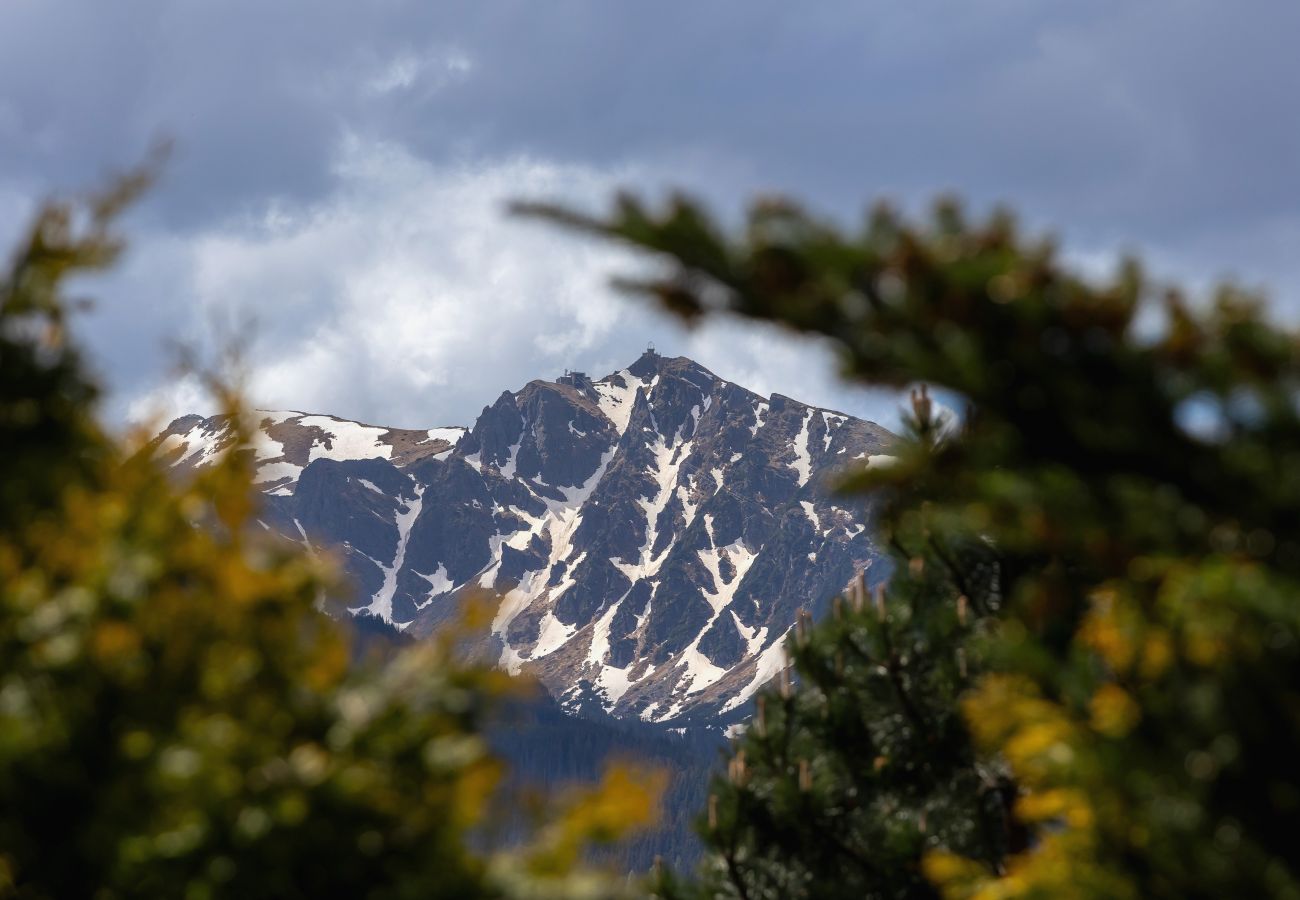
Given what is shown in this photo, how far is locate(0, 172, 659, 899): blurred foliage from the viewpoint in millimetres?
4133

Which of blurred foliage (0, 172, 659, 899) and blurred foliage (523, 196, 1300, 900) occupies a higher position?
blurred foliage (523, 196, 1300, 900)

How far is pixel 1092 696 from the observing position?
14.7 ft

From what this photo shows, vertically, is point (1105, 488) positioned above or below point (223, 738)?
above

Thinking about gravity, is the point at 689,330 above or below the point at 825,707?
above

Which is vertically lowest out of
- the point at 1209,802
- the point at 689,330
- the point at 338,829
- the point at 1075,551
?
the point at 338,829

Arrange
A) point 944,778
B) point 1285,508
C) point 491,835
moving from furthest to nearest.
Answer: point 944,778 → point 491,835 → point 1285,508

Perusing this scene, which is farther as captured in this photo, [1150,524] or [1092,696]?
[1092,696]

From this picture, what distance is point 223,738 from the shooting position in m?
4.16

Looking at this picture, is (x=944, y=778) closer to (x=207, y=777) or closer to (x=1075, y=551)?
(x=1075, y=551)

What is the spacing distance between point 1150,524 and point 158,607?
3471 mm

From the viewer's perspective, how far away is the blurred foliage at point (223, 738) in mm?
4133

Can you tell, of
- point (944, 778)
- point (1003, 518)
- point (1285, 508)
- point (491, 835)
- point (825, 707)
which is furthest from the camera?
point (825, 707)

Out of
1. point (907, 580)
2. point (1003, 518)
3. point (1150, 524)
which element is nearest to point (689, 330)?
point (1003, 518)

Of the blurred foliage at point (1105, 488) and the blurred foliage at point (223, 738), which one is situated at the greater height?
the blurred foliage at point (1105, 488)
